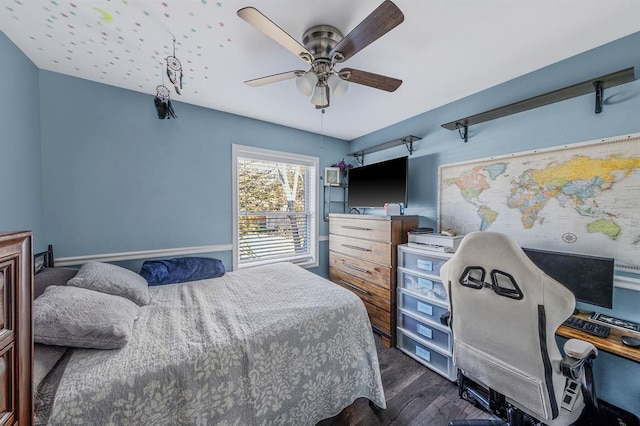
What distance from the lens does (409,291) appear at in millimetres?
2266

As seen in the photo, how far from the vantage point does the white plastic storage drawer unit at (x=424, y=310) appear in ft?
6.52

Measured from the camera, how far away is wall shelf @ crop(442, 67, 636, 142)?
4.69 ft

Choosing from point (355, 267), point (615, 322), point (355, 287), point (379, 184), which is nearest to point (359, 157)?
point (379, 184)

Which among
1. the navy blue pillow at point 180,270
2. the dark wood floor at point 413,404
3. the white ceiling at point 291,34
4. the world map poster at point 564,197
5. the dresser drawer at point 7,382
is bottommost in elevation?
the dark wood floor at point 413,404

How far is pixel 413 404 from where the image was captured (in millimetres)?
1698

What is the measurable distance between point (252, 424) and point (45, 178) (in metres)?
2.43

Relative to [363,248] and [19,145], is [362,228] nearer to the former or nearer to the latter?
[363,248]

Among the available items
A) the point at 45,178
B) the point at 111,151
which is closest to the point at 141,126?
the point at 111,151

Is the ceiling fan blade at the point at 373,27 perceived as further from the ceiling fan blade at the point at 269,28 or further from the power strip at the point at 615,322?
the power strip at the point at 615,322

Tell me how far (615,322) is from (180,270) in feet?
10.8

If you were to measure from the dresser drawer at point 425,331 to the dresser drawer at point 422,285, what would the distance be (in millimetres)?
269

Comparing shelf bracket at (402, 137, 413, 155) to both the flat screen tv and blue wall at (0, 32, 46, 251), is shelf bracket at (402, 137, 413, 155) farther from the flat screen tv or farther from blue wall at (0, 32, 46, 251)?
blue wall at (0, 32, 46, 251)

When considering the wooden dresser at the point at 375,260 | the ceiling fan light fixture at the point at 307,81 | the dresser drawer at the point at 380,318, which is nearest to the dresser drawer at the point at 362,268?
the wooden dresser at the point at 375,260

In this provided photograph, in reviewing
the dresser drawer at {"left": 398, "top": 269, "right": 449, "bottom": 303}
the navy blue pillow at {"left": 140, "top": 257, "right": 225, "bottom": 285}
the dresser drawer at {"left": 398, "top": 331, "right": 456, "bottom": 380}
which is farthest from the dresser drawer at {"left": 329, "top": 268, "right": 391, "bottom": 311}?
the navy blue pillow at {"left": 140, "top": 257, "right": 225, "bottom": 285}
